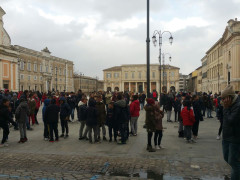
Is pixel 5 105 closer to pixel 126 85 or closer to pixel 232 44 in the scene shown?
pixel 232 44

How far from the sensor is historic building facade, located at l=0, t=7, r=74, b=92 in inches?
1610

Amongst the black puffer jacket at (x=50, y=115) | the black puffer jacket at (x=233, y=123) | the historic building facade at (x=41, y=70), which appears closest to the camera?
the black puffer jacket at (x=233, y=123)

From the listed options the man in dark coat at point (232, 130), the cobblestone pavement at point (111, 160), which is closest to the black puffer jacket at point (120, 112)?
the cobblestone pavement at point (111, 160)

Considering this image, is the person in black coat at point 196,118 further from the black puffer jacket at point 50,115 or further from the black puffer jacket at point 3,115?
the black puffer jacket at point 3,115

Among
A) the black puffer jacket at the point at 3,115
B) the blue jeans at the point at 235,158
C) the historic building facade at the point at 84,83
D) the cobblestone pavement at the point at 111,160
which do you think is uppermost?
the historic building facade at the point at 84,83

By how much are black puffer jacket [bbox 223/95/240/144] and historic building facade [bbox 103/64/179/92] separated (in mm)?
92452

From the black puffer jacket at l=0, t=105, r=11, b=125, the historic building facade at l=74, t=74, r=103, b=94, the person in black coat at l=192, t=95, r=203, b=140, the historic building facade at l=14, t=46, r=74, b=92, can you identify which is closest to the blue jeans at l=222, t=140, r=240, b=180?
the person in black coat at l=192, t=95, r=203, b=140

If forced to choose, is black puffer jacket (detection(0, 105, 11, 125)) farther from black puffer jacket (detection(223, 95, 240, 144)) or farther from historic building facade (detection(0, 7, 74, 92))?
historic building facade (detection(0, 7, 74, 92))

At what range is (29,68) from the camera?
56.2 metres

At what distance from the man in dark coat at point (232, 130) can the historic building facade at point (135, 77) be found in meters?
92.4

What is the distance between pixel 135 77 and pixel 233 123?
96151 millimetres

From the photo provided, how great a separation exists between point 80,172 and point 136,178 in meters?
1.39

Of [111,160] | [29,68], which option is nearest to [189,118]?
[111,160]

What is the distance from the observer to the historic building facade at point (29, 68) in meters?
40.9
